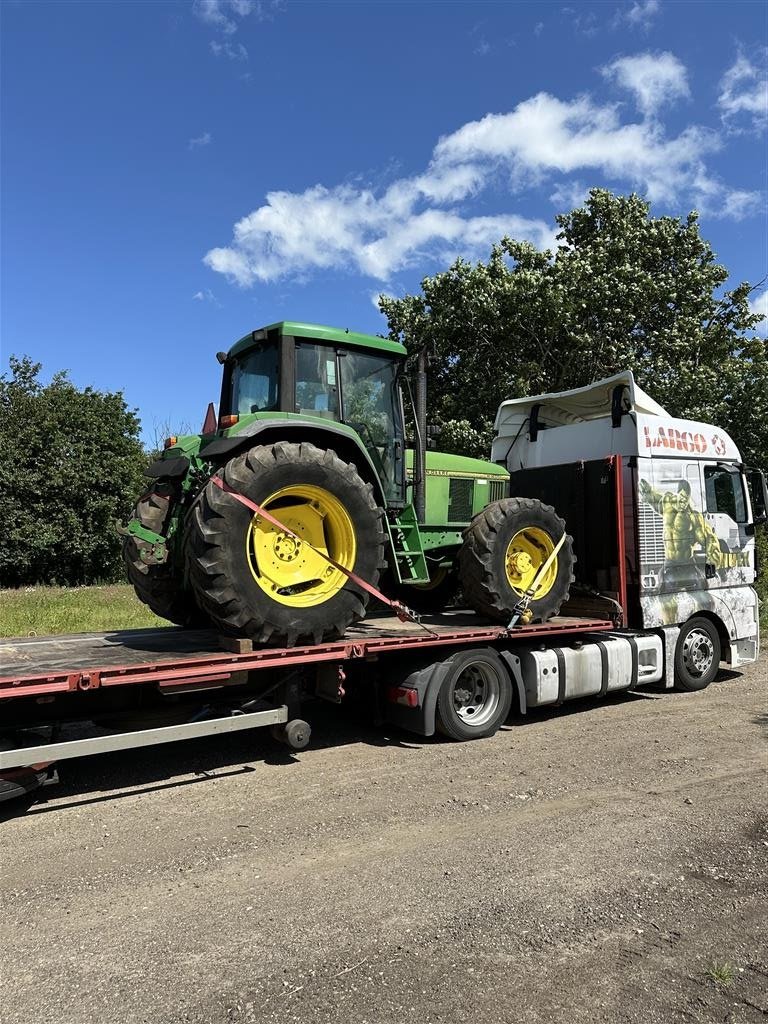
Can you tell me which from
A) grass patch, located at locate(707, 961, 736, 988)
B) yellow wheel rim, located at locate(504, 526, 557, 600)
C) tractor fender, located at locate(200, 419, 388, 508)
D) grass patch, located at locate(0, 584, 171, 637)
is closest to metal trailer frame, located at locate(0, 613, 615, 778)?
yellow wheel rim, located at locate(504, 526, 557, 600)

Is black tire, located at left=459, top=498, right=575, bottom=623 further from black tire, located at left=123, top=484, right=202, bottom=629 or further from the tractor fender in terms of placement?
black tire, located at left=123, top=484, right=202, bottom=629

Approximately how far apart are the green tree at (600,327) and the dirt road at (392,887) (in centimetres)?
1309

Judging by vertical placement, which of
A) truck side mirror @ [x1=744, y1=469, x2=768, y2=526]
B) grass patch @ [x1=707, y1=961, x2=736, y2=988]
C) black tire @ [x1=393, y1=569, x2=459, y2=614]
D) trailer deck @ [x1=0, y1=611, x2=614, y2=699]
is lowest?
grass patch @ [x1=707, y1=961, x2=736, y2=988]

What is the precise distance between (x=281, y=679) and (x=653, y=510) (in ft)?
17.1

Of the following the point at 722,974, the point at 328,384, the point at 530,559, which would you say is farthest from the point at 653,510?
the point at 722,974

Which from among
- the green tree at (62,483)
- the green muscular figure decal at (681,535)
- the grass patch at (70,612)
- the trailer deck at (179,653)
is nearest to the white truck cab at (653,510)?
the green muscular figure decal at (681,535)

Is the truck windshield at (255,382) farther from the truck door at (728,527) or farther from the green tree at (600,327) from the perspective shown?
the green tree at (600,327)

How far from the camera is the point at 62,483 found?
76.8 ft

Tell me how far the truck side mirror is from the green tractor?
12.1 ft

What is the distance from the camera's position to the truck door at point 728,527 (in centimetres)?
970

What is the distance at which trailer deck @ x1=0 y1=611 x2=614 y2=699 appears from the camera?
16.0ft

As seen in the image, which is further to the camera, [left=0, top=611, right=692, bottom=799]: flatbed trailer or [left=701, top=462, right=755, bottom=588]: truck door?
[left=701, top=462, right=755, bottom=588]: truck door

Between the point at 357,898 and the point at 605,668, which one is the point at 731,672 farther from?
the point at 357,898

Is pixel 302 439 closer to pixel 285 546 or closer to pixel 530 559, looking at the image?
pixel 285 546
